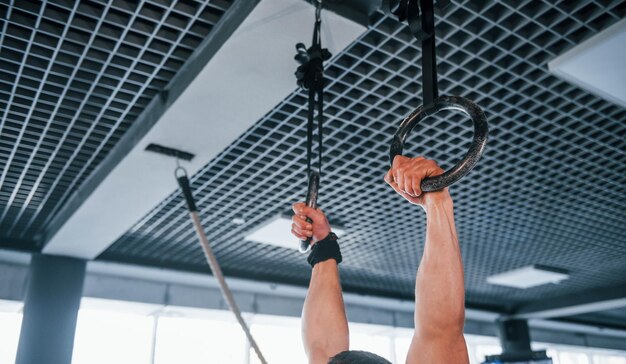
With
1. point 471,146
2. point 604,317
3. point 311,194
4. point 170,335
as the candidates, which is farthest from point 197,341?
point 604,317

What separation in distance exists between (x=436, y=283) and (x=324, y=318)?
1.79 feet

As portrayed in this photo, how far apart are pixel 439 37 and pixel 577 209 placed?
2.15 meters

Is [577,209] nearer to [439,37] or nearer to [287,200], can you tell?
[287,200]

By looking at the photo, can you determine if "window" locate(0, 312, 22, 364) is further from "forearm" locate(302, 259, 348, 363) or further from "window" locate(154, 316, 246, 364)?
"forearm" locate(302, 259, 348, 363)

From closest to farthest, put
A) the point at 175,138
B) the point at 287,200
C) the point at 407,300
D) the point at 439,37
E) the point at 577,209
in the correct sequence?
the point at 439,37 < the point at 175,138 < the point at 287,200 < the point at 577,209 < the point at 407,300

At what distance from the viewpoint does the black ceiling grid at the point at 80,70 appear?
1.72 meters

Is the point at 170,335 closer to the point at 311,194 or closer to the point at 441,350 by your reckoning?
the point at 311,194

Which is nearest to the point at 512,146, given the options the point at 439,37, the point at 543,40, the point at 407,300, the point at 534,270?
the point at 543,40

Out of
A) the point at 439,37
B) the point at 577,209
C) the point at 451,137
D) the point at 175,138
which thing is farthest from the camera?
the point at 577,209

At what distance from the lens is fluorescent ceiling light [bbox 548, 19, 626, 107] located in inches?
70.5

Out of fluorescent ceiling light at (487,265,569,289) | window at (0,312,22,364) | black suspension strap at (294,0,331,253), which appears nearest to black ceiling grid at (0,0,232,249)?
black suspension strap at (294,0,331,253)

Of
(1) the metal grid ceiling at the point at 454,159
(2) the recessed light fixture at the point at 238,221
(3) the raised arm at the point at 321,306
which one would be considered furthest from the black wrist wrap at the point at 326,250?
(2) the recessed light fixture at the point at 238,221

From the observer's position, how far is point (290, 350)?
6.00 metres

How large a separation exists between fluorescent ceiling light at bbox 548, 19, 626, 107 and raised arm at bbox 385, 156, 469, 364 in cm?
123
